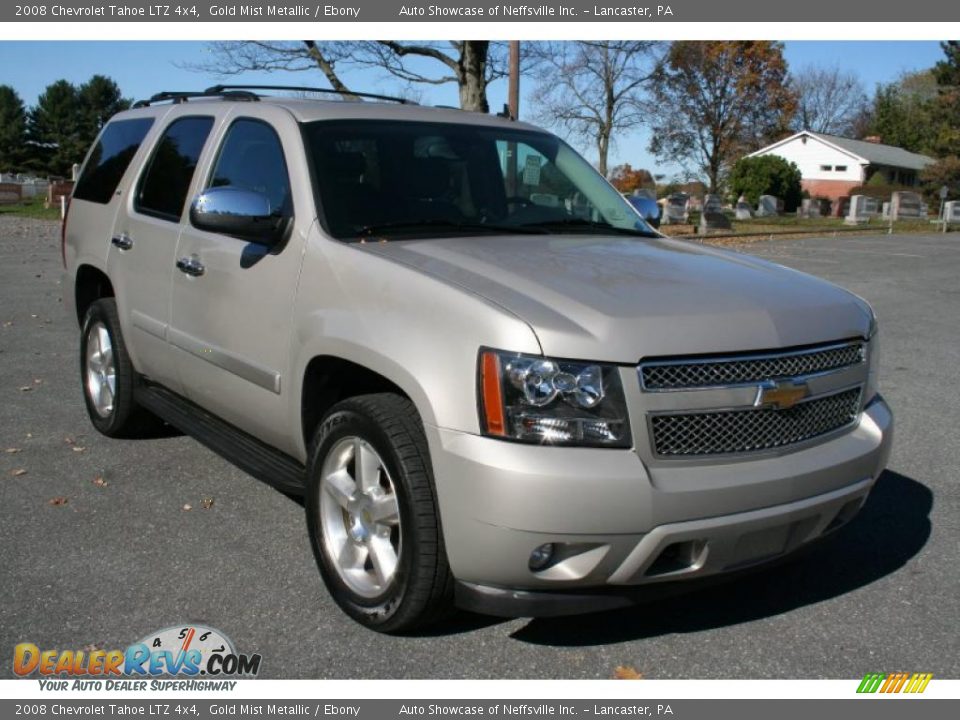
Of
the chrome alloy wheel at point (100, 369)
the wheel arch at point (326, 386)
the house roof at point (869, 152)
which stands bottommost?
the chrome alloy wheel at point (100, 369)

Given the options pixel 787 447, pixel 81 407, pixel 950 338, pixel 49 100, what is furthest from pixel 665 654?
pixel 49 100

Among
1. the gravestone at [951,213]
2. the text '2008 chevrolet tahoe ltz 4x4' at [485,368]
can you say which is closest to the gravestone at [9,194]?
the gravestone at [951,213]

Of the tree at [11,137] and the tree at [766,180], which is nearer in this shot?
the tree at [766,180]

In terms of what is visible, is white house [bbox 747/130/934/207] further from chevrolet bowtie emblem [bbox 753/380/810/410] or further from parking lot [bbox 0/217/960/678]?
chevrolet bowtie emblem [bbox 753/380/810/410]

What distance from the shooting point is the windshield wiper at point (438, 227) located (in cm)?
389

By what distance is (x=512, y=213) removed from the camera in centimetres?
435

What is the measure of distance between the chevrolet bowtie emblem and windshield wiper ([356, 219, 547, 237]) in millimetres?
1420

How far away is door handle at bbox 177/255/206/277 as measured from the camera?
175 inches

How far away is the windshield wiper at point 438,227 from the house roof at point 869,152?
69.1 m

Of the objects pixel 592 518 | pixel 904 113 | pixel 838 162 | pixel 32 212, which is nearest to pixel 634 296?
pixel 592 518

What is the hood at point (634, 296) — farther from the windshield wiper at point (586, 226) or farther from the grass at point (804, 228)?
the grass at point (804, 228)

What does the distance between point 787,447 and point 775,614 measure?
772 millimetres

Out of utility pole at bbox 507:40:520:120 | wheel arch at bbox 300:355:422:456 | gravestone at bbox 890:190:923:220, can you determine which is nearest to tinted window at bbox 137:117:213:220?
wheel arch at bbox 300:355:422:456

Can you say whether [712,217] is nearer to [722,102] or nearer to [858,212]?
[858,212]
